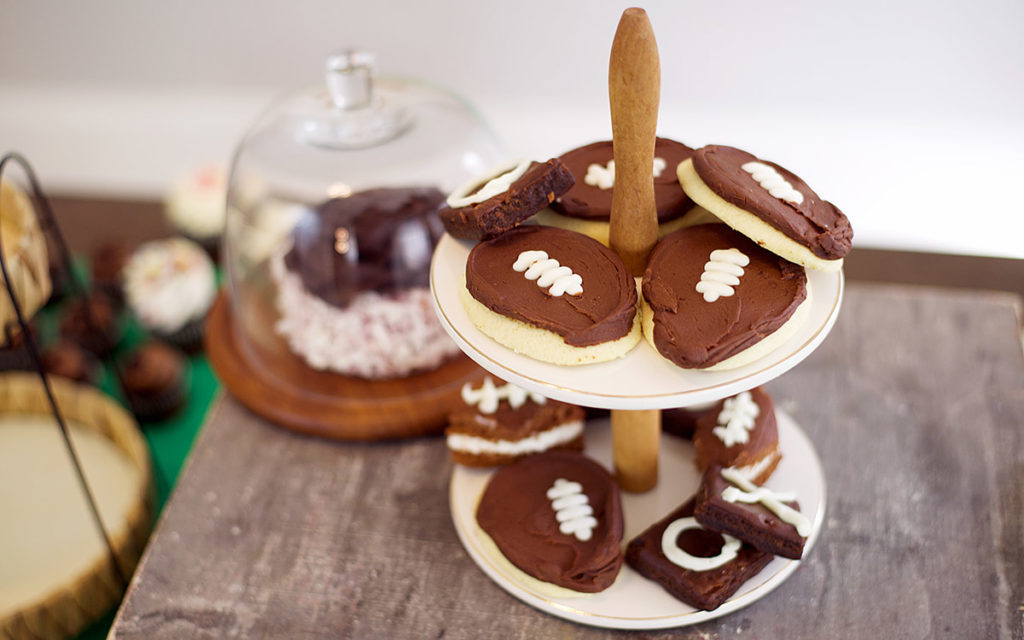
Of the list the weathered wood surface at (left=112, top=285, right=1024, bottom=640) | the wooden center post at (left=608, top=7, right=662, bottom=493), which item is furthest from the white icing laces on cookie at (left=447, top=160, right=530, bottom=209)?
the weathered wood surface at (left=112, top=285, right=1024, bottom=640)

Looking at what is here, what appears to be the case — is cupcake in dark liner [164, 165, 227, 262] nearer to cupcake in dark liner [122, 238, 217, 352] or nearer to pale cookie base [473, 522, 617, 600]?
cupcake in dark liner [122, 238, 217, 352]

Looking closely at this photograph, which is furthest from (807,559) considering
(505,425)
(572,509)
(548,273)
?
(548,273)

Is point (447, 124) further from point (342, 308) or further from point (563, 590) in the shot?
point (563, 590)

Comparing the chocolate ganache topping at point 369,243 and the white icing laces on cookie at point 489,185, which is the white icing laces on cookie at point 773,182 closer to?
the white icing laces on cookie at point 489,185

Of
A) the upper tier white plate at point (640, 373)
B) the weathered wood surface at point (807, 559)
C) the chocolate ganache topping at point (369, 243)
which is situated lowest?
the weathered wood surface at point (807, 559)

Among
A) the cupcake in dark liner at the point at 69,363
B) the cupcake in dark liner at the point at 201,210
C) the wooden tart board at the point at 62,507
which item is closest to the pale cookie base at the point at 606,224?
the wooden tart board at the point at 62,507

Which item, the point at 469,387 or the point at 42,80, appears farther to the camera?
the point at 42,80

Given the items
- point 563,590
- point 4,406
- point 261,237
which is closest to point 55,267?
point 4,406
